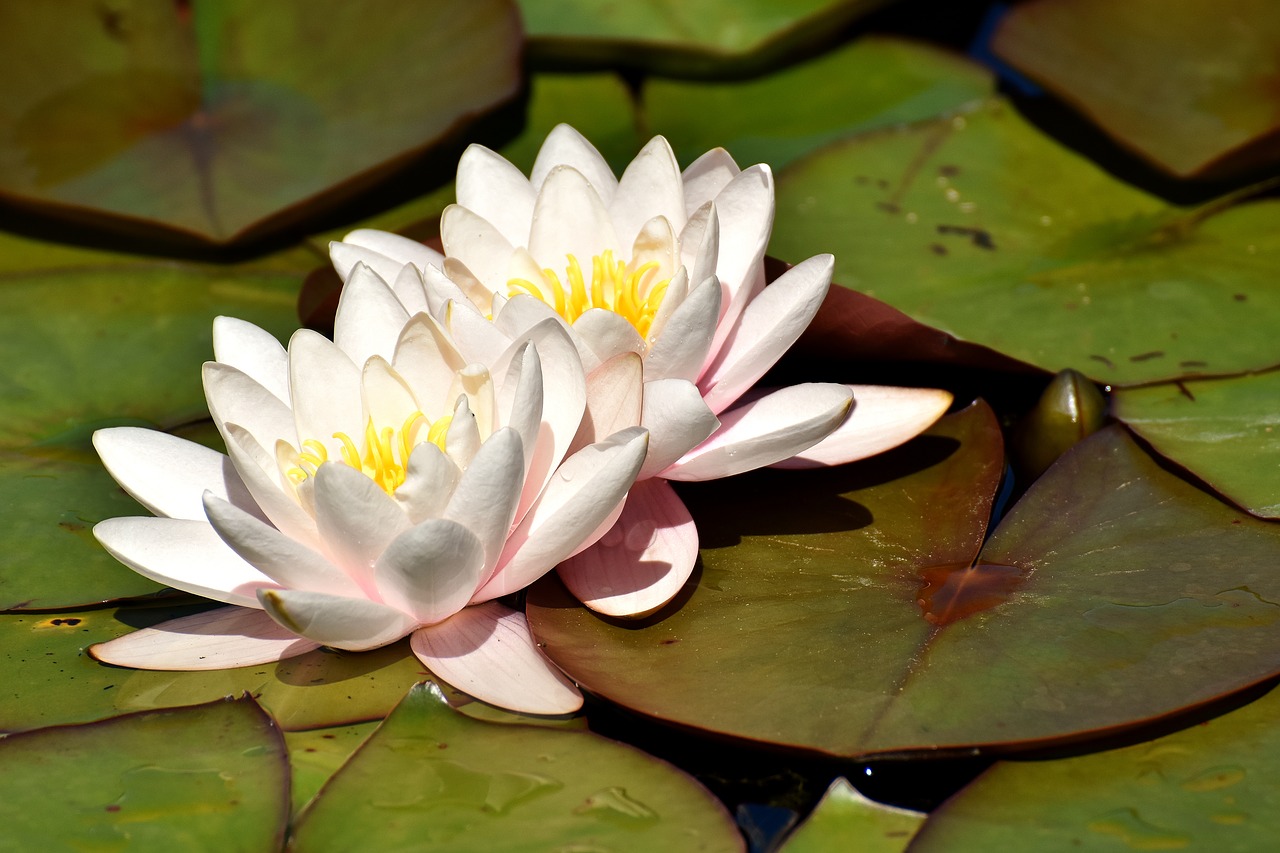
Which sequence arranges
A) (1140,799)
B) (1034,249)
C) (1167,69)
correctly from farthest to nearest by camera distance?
(1167,69)
(1034,249)
(1140,799)

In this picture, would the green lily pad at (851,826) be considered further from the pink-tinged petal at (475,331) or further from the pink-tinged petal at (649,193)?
the pink-tinged petal at (649,193)

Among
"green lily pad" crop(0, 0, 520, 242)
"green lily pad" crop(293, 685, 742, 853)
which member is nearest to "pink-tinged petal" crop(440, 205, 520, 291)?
"green lily pad" crop(293, 685, 742, 853)

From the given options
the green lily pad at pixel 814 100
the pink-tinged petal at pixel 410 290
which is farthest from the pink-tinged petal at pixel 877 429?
the green lily pad at pixel 814 100

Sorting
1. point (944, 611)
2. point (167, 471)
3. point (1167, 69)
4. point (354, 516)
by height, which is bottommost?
point (944, 611)

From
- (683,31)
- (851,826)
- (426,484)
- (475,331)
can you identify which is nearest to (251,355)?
(475,331)

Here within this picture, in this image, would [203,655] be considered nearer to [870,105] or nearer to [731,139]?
[731,139]

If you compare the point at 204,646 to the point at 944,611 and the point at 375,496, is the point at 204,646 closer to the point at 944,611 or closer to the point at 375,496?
the point at 375,496

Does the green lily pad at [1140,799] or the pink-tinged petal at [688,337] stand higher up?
the pink-tinged petal at [688,337]
